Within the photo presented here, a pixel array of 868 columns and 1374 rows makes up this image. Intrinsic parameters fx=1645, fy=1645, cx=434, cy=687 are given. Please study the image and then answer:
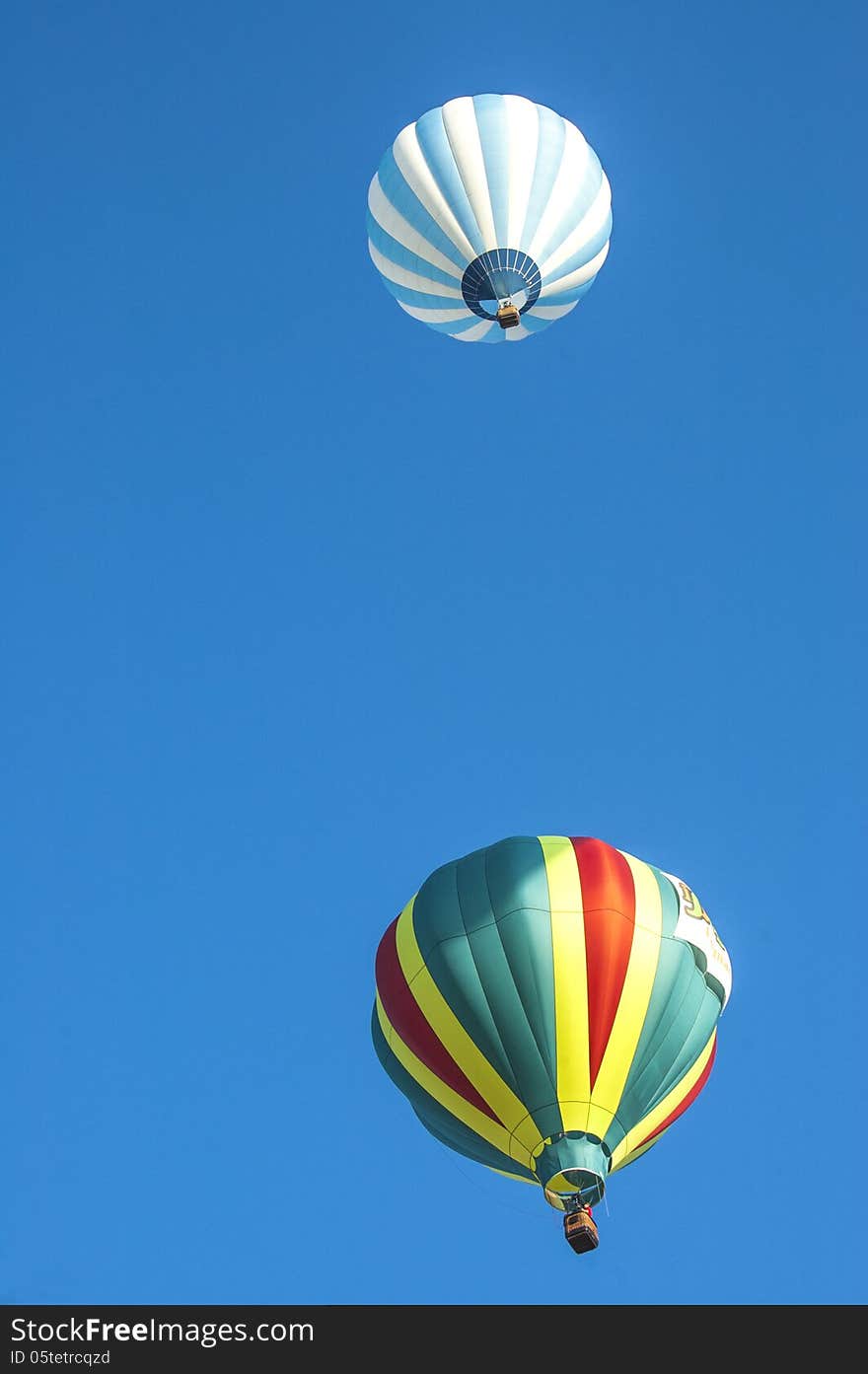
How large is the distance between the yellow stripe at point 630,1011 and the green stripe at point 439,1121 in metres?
0.93

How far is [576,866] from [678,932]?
3.86 feet

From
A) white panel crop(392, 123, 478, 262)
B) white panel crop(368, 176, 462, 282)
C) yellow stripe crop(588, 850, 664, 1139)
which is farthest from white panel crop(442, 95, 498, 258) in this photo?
yellow stripe crop(588, 850, 664, 1139)

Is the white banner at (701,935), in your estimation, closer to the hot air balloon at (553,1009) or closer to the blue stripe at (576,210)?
the hot air balloon at (553,1009)

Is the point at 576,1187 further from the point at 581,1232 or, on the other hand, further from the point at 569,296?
the point at 569,296

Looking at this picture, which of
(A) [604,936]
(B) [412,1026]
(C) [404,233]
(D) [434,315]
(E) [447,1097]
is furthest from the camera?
(D) [434,315]

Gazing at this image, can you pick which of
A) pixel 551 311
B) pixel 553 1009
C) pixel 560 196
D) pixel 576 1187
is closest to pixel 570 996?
pixel 553 1009

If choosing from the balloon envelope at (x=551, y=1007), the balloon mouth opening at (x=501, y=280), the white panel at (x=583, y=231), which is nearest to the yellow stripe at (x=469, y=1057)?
the balloon envelope at (x=551, y=1007)

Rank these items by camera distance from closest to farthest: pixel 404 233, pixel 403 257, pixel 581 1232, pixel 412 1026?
1. pixel 581 1232
2. pixel 412 1026
3. pixel 404 233
4. pixel 403 257

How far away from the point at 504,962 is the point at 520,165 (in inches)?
378

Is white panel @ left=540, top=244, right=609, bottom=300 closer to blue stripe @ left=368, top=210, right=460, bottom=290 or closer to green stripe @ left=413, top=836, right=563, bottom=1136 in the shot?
blue stripe @ left=368, top=210, right=460, bottom=290

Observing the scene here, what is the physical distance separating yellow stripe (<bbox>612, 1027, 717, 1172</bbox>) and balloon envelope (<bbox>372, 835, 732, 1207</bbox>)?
2cm

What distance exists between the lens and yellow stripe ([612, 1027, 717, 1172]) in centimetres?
1541

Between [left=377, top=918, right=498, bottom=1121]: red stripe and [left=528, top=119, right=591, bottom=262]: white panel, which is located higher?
[left=528, top=119, right=591, bottom=262]: white panel

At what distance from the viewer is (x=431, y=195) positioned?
1953 centimetres
